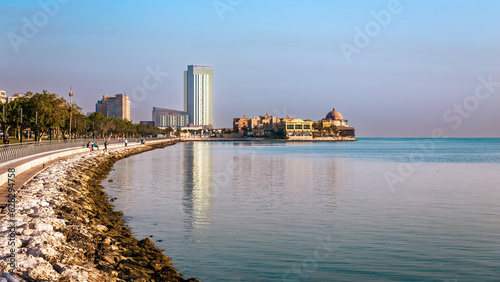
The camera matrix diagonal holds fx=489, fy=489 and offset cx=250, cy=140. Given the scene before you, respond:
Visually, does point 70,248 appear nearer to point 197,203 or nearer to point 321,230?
point 321,230

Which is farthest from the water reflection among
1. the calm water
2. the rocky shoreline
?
the rocky shoreline

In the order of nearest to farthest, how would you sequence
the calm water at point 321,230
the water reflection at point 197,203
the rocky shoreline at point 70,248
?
the rocky shoreline at point 70,248, the calm water at point 321,230, the water reflection at point 197,203

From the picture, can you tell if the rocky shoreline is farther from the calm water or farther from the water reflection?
the water reflection

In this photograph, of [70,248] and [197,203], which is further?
[197,203]

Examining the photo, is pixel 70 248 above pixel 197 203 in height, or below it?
above

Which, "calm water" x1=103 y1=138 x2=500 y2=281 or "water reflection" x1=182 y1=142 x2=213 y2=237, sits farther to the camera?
"water reflection" x1=182 y1=142 x2=213 y2=237

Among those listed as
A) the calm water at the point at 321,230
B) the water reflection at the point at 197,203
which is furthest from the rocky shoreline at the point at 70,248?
the water reflection at the point at 197,203

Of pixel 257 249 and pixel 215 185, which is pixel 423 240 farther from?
pixel 215 185

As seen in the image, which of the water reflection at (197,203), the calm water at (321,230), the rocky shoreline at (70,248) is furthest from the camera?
the water reflection at (197,203)

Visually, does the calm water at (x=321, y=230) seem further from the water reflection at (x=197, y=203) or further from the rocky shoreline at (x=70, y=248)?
the rocky shoreline at (x=70, y=248)

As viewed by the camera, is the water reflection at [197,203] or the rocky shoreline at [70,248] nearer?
the rocky shoreline at [70,248]

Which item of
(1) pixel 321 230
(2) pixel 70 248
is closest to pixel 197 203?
(1) pixel 321 230

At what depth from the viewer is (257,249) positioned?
15.5 metres

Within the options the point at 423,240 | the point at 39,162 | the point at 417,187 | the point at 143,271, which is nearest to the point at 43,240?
the point at 143,271
